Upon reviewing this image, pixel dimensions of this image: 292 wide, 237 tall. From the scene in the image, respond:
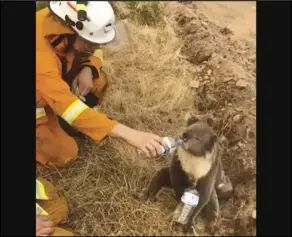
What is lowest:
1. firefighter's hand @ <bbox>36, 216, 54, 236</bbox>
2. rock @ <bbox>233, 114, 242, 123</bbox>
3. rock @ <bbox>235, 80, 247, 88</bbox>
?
firefighter's hand @ <bbox>36, 216, 54, 236</bbox>

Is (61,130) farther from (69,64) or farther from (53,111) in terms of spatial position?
(69,64)

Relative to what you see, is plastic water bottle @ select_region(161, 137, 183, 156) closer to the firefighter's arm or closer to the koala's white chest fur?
the koala's white chest fur

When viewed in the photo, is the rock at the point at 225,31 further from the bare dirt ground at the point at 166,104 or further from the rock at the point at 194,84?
the rock at the point at 194,84

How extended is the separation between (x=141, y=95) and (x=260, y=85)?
1.29ft

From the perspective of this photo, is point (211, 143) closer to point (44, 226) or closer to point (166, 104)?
point (166, 104)

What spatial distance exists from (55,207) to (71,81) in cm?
41

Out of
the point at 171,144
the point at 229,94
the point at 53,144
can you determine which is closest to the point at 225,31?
the point at 229,94

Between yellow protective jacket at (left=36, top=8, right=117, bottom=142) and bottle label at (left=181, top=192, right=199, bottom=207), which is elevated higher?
yellow protective jacket at (left=36, top=8, right=117, bottom=142)

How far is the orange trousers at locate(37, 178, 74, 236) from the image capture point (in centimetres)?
195

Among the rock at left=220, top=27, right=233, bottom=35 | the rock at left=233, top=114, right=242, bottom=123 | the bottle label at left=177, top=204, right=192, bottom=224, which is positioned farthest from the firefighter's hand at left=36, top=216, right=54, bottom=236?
the rock at left=220, top=27, right=233, bottom=35

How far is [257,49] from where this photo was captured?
6.71 ft

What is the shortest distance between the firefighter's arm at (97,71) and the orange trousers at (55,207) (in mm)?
345

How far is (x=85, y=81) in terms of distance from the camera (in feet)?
6.66

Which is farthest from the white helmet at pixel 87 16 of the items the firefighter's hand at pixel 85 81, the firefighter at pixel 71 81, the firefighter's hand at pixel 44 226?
the firefighter's hand at pixel 44 226
